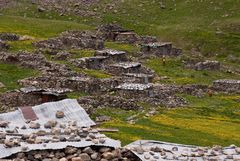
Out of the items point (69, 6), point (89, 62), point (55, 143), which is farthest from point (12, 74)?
point (69, 6)

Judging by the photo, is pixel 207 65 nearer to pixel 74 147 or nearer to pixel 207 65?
pixel 207 65

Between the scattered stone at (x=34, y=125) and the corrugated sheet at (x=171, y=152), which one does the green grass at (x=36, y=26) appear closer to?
the scattered stone at (x=34, y=125)

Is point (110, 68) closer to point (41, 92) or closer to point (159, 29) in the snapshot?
point (41, 92)

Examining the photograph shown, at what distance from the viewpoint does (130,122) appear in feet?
144

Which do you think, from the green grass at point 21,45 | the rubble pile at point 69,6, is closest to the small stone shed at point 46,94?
the green grass at point 21,45

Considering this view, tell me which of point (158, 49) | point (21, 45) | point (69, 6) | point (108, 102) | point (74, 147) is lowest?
point (108, 102)

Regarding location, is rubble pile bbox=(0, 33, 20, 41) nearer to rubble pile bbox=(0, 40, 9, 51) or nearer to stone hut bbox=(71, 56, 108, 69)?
rubble pile bbox=(0, 40, 9, 51)

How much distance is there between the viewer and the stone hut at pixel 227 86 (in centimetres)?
6719

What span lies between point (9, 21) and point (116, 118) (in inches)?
2105

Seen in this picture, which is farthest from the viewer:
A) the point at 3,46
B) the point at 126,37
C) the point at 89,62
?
the point at 126,37

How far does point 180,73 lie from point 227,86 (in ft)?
26.9

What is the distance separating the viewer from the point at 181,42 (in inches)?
3816

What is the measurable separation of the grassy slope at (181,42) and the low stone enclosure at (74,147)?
4.90 m

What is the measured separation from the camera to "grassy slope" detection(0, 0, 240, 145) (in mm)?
42500
